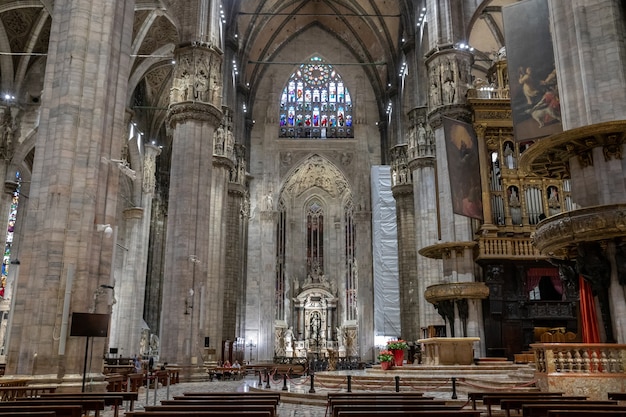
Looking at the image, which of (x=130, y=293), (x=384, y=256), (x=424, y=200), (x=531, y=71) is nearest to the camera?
(x=531, y=71)

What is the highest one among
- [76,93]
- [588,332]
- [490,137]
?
[490,137]

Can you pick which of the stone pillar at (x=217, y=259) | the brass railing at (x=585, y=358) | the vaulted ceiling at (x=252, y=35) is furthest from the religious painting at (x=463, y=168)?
the stone pillar at (x=217, y=259)

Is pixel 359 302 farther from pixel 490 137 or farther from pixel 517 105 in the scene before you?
pixel 517 105

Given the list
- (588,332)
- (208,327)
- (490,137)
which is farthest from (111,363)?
(588,332)

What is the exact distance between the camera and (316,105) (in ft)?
144

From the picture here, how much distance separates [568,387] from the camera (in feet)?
31.8

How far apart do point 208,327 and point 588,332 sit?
1735cm

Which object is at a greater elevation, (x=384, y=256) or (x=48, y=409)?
(x=384, y=256)

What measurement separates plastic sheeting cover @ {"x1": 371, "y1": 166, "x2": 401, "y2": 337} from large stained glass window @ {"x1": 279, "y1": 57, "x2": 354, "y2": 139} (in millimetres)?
7253

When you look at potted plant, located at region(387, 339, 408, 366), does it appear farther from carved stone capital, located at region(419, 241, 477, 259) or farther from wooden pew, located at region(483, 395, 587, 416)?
wooden pew, located at region(483, 395, 587, 416)

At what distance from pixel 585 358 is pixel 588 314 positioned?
5.98 feet

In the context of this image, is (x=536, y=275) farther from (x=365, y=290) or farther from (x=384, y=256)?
(x=365, y=290)

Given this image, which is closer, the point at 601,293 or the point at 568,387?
the point at 568,387

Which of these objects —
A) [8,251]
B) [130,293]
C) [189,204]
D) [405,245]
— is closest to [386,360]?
[189,204]
